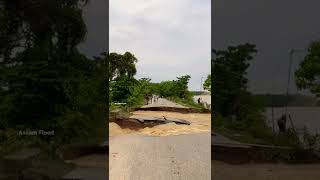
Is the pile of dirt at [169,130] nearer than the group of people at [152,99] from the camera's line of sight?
Yes

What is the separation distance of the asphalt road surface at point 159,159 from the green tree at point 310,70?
5.50 feet

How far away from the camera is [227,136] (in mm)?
5203

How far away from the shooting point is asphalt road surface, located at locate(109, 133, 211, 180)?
5.97 m

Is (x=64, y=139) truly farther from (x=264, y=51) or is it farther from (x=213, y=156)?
(x=264, y=51)

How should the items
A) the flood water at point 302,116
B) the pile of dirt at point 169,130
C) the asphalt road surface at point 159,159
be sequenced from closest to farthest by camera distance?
the flood water at point 302,116 → the asphalt road surface at point 159,159 → the pile of dirt at point 169,130

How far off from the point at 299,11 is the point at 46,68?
2.80m

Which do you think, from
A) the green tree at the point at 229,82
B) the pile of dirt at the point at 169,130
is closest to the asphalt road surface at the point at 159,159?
the green tree at the point at 229,82

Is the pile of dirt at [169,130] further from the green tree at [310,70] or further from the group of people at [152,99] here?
the group of people at [152,99]

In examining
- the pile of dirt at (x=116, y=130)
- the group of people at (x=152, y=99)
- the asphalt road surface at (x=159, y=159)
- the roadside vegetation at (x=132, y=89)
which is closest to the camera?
the asphalt road surface at (x=159, y=159)

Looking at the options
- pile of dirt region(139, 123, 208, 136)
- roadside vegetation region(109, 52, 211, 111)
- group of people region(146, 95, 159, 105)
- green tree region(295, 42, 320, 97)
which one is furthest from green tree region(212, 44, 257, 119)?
group of people region(146, 95, 159, 105)

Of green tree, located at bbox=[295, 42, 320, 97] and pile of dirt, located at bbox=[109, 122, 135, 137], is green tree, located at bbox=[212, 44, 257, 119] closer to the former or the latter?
green tree, located at bbox=[295, 42, 320, 97]

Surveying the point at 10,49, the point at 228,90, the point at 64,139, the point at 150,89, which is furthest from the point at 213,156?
the point at 150,89

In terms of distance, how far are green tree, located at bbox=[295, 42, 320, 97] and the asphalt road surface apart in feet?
5.50

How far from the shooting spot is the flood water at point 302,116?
5.13 meters
